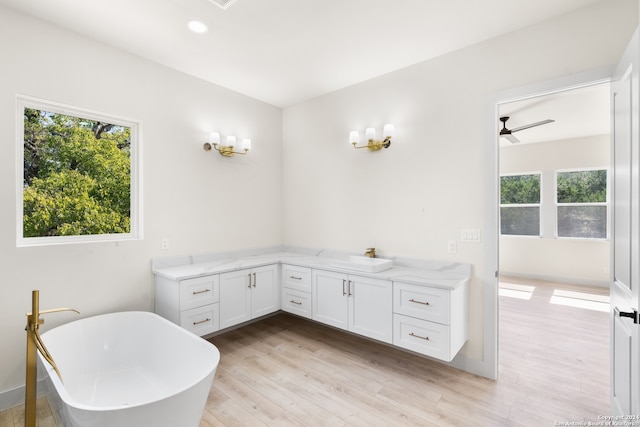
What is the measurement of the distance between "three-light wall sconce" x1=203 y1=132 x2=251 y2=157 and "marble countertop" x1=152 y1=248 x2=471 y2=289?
117cm

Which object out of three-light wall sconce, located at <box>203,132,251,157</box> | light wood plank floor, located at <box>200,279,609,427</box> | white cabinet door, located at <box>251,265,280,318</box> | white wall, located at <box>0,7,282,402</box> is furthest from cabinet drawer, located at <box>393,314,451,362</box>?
three-light wall sconce, located at <box>203,132,251,157</box>

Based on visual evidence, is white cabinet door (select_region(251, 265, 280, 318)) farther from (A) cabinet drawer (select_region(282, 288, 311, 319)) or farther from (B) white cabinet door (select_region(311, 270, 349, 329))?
(B) white cabinet door (select_region(311, 270, 349, 329))

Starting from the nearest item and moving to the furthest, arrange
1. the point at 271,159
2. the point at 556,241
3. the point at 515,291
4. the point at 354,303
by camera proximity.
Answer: the point at 354,303 → the point at 271,159 → the point at 515,291 → the point at 556,241

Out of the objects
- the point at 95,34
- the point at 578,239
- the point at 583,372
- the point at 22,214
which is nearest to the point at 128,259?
the point at 22,214

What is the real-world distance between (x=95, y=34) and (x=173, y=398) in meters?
2.79

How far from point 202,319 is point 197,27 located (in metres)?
2.45

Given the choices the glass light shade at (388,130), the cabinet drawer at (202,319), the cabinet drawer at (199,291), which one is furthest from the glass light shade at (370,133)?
the cabinet drawer at (202,319)

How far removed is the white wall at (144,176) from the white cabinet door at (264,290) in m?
0.58

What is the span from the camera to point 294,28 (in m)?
2.39

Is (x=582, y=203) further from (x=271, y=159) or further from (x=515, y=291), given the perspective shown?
(x=271, y=159)

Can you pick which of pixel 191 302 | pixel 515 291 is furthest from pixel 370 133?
pixel 515 291

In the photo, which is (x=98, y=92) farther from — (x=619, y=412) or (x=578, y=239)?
(x=578, y=239)

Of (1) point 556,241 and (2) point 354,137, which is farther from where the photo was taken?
(1) point 556,241

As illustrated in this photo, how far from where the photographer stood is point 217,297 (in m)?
2.91
